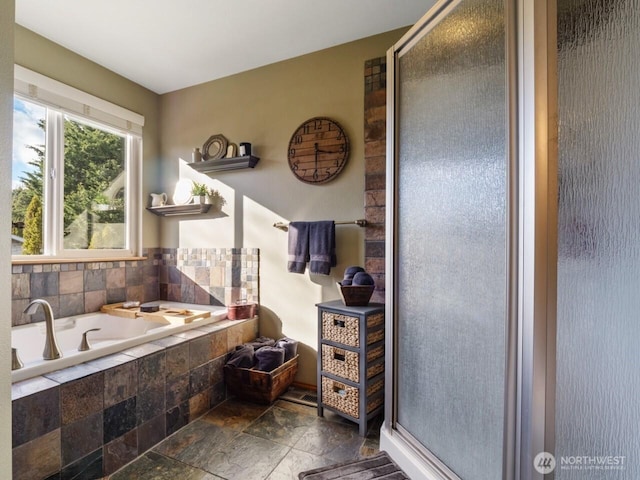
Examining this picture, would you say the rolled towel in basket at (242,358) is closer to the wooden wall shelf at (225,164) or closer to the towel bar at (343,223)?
the towel bar at (343,223)

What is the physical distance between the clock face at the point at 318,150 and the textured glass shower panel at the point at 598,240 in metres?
1.59

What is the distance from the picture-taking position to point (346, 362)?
1899 millimetres

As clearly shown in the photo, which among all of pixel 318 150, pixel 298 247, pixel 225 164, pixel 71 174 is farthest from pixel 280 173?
pixel 71 174

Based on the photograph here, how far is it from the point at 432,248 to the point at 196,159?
7.84 feet

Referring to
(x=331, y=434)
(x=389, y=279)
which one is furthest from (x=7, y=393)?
(x=331, y=434)

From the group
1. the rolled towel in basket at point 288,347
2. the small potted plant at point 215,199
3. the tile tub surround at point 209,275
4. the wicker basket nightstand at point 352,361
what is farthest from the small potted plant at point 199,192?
the wicker basket nightstand at point 352,361

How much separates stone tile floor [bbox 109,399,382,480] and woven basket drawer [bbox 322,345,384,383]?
0.33 metres

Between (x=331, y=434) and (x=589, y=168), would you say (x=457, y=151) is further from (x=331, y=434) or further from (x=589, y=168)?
(x=331, y=434)

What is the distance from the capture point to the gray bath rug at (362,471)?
1433 millimetres

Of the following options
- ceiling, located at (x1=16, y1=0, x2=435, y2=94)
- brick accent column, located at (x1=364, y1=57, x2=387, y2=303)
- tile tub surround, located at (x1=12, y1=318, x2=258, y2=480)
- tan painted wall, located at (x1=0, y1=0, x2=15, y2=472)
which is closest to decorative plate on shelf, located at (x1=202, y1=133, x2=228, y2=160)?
ceiling, located at (x1=16, y1=0, x2=435, y2=94)

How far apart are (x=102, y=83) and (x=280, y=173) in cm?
170

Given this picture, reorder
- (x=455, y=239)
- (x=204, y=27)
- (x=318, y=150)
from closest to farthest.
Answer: (x=455, y=239)
(x=204, y=27)
(x=318, y=150)

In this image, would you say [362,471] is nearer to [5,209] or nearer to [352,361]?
[352,361]

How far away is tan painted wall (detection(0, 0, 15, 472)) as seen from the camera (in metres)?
0.84
